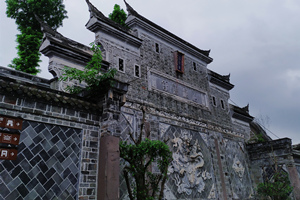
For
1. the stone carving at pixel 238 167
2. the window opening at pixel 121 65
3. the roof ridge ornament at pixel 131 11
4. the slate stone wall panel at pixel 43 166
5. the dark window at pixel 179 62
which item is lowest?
the slate stone wall panel at pixel 43 166

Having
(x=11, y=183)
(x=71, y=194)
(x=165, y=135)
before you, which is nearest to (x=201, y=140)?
(x=165, y=135)

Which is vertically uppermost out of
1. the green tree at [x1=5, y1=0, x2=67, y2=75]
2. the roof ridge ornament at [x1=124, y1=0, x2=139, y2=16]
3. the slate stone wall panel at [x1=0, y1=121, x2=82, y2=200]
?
the green tree at [x1=5, y1=0, x2=67, y2=75]

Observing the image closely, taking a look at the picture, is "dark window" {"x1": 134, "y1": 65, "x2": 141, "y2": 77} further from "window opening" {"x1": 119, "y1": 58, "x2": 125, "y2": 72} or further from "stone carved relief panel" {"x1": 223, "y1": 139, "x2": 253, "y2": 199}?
"stone carved relief panel" {"x1": 223, "y1": 139, "x2": 253, "y2": 199}

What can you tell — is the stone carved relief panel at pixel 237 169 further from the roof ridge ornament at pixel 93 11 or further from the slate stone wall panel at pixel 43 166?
the slate stone wall panel at pixel 43 166

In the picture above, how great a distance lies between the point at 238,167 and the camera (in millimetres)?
13992

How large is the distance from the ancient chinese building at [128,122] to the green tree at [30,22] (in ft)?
22.6

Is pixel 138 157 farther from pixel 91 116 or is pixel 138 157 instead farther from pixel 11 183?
pixel 11 183

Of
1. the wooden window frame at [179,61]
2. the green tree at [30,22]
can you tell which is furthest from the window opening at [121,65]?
the green tree at [30,22]

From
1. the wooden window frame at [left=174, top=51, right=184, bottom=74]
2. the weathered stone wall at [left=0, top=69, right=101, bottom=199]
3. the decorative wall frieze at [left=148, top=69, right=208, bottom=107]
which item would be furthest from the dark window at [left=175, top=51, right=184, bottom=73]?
the weathered stone wall at [left=0, top=69, right=101, bottom=199]

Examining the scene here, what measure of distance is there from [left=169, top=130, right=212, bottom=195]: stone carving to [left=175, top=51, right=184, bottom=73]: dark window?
3.19 m

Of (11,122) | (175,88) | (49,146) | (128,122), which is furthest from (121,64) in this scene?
(11,122)

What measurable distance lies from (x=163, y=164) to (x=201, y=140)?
6257 mm

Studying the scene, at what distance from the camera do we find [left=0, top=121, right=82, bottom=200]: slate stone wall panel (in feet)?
13.6

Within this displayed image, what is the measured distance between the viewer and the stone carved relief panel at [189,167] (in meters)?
9.76
